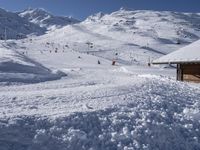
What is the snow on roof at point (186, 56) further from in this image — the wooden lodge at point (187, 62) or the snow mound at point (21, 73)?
the snow mound at point (21, 73)

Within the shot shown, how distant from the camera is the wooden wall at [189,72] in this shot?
83.6 ft

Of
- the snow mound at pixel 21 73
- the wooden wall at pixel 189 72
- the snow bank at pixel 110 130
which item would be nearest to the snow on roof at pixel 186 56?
the wooden wall at pixel 189 72

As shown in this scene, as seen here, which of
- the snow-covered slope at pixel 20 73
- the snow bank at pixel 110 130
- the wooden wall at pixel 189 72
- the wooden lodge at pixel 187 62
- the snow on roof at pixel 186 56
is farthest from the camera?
the wooden wall at pixel 189 72

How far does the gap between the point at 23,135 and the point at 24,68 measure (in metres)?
14.4

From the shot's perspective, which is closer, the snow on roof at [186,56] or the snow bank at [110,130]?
the snow bank at [110,130]

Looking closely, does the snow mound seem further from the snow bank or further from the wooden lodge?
the snow bank

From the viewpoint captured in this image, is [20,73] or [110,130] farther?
[20,73]

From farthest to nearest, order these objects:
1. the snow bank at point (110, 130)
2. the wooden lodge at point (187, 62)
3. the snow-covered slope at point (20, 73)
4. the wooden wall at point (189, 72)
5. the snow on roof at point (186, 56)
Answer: the wooden wall at point (189, 72), the wooden lodge at point (187, 62), the snow on roof at point (186, 56), the snow-covered slope at point (20, 73), the snow bank at point (110, 130)

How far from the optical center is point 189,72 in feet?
85.4

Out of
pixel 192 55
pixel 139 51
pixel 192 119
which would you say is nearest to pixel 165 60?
pixel 192 55

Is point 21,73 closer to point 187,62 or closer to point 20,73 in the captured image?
point 20,73

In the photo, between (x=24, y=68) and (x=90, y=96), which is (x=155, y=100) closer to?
(x=90, y=96)

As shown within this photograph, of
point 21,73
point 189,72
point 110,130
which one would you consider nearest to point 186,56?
point 189,72

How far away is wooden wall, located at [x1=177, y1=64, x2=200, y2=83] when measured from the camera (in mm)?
25469
